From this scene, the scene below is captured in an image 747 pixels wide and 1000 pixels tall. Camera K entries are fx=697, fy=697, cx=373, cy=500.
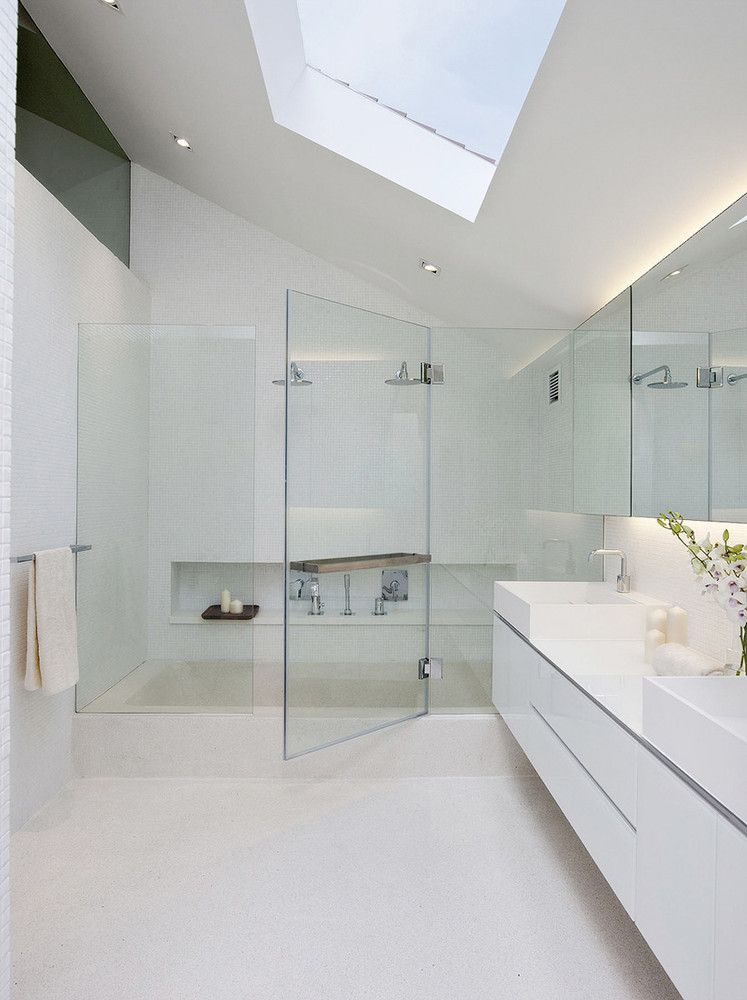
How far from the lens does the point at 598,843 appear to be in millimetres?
1922

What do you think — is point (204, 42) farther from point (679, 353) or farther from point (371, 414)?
point (679, 353)

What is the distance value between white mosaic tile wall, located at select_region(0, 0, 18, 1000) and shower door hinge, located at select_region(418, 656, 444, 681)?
2028 millimetres

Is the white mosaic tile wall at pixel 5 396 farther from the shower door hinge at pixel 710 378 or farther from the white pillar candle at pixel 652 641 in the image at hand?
the white pillar candle at pixel 652 641

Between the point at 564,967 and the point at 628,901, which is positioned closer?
the point at 628,901

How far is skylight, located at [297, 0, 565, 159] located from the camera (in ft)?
6.84

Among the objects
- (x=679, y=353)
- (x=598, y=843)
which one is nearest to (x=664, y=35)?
(x=679, y=353)

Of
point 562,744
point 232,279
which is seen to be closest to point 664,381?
point 562,744

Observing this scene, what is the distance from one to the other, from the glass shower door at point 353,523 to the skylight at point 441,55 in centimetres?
82

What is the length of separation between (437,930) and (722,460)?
162cm

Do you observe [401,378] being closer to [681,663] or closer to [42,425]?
[42,425]

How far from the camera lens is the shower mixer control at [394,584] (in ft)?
10.1

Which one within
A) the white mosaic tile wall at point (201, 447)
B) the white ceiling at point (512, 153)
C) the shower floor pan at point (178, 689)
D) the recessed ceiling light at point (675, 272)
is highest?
the white ceiling at point (512, 153)

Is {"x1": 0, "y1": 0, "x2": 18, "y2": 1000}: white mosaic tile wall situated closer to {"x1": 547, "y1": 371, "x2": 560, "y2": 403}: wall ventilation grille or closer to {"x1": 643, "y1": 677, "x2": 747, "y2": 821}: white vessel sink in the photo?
{"x1": 643, "y1": 677, "x2": 747, "y2": 821}: white vessel sink

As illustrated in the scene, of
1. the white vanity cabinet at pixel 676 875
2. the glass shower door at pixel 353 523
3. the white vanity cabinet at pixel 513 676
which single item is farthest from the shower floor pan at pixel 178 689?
the white vanity cabinet at pixel 676 875
